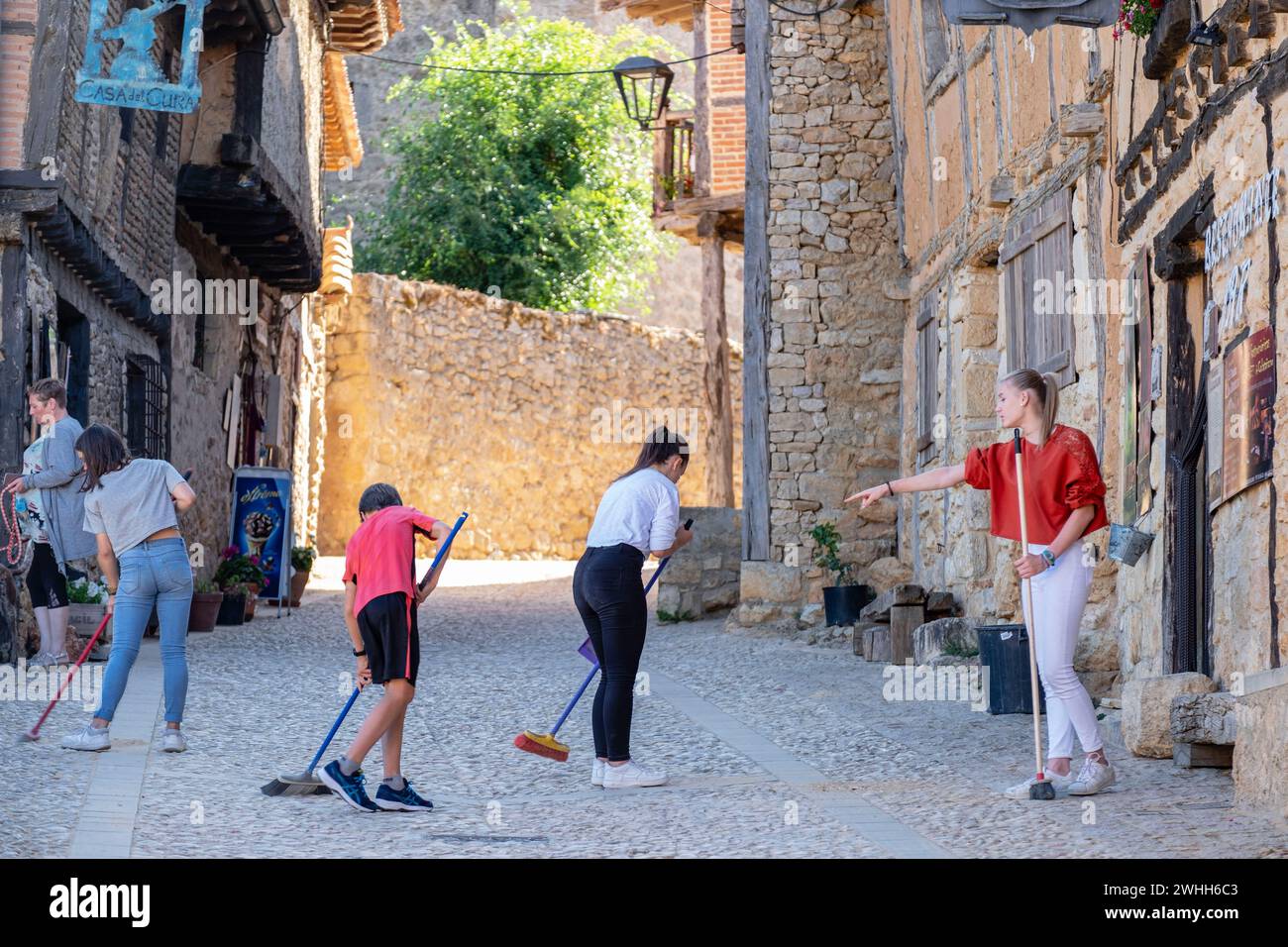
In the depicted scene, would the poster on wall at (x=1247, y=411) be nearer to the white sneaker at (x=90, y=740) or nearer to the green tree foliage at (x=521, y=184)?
the white sneaker at (x=90, y=740)

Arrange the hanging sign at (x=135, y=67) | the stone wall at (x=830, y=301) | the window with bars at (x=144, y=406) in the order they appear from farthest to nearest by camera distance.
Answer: the stone wall at (x=830, y=301)
the window with bars at (x=144, y=406)
the hanging sign at (x=135, y=67)

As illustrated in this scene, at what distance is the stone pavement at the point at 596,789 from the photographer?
17.9 feet

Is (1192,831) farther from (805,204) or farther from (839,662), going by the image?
(805,204)

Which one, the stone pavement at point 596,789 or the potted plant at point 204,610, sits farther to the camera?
the potted plant at point 204,610

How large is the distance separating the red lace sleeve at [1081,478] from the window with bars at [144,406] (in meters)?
9.05

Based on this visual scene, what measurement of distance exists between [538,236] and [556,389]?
3663mm

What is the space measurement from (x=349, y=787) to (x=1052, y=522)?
108 inches

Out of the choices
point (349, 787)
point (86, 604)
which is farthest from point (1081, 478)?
point (86, 604)

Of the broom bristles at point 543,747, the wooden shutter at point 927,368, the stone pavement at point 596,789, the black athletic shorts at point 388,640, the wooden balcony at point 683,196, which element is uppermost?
the wooden balcony at point 683,196

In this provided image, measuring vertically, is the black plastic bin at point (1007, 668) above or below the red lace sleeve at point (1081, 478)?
below

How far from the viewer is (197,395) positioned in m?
16.0

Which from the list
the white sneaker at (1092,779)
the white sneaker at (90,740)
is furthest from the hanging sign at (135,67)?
the white sneaker at (1092,779)

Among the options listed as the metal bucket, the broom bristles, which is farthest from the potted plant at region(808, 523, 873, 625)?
the broom bristles

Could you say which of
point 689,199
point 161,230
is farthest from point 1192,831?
point 689,199
